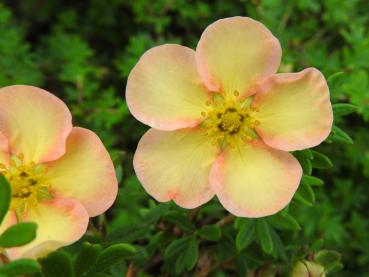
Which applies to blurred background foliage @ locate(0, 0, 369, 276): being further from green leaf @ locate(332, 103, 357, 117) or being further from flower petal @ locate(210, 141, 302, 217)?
flower petal @ locate(210, 141, 302, 217)

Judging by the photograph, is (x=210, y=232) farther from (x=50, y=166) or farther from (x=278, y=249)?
(x=50, y=166)

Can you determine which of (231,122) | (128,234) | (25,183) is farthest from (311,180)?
(25,183)

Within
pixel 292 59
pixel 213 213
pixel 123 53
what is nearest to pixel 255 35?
pixel 213 213

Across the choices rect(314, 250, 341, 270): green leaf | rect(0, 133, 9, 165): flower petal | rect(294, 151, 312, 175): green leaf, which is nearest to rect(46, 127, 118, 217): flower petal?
rect(0, 133, 9, 165): flower petal

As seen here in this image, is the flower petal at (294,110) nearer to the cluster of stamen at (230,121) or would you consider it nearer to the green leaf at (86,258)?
the cluster of stamen at (230,121)

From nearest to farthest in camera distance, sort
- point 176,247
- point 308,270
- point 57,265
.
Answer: point 57,265
point 308,270
point 176,247

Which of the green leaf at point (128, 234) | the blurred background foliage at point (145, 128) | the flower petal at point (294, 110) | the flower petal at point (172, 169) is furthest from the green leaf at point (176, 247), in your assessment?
the flower petal at point (294, 110)

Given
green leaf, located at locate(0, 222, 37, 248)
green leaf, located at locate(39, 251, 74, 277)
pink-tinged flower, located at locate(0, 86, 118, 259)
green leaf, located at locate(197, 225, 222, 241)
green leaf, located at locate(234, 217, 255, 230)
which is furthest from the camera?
green leaf, located at locate(197, 225, 222, 241)
